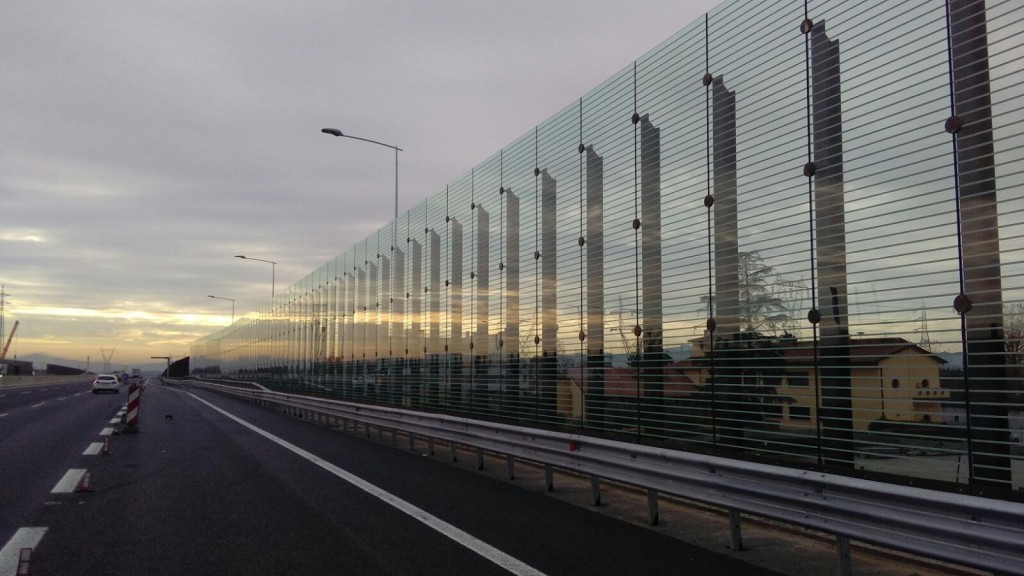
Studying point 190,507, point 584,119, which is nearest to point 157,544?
point 190,507

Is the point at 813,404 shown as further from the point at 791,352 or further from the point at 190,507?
the point at 190,507

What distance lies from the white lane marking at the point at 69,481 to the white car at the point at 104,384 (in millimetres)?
49447

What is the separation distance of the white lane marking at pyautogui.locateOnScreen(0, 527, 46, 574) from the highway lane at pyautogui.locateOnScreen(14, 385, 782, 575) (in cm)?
12

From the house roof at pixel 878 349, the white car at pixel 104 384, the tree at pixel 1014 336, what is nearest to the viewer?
the tree at pixel 1014 336

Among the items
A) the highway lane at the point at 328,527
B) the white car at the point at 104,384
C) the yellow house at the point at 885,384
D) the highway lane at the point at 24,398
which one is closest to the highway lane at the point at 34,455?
the highway lane at the point at 328,527

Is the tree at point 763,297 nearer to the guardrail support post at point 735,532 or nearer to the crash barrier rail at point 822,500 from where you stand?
the crash barrier rail at point 822,500

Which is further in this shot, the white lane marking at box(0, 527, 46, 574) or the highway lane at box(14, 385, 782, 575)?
the highway lane at box(14, 385, 782, 575)

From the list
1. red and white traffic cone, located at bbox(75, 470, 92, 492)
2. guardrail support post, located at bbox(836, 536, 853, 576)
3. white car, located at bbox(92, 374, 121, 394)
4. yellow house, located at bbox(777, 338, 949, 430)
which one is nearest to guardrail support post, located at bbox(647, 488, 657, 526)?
yellow house, located at bbox(777, 338, 949, 430)

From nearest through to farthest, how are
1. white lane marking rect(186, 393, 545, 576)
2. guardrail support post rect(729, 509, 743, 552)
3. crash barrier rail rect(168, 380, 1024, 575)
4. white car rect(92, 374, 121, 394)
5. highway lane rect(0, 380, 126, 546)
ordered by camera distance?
crash barrier rail rect(168, 380, 1024, 575) < white lane marking rect(186, 393, 545, 576) < guardrail support post rect(729, 509, 743, 552) < highway lane rect(0, 380, 126, 546) < white car rect(92, 374, 121, 394)

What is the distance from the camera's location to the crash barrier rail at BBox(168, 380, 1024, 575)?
4352mm

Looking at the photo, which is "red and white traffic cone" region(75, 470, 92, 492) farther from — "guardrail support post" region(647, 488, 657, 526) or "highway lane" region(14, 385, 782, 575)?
"guardrail support post" region(647, 488, 657, 526)

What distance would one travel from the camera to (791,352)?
8.59m

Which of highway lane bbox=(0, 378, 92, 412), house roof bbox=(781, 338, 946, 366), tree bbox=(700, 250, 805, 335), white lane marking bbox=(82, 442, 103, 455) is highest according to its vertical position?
tree bbox=(700, 250, 805, 335)

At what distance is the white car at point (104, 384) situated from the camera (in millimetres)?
55862
